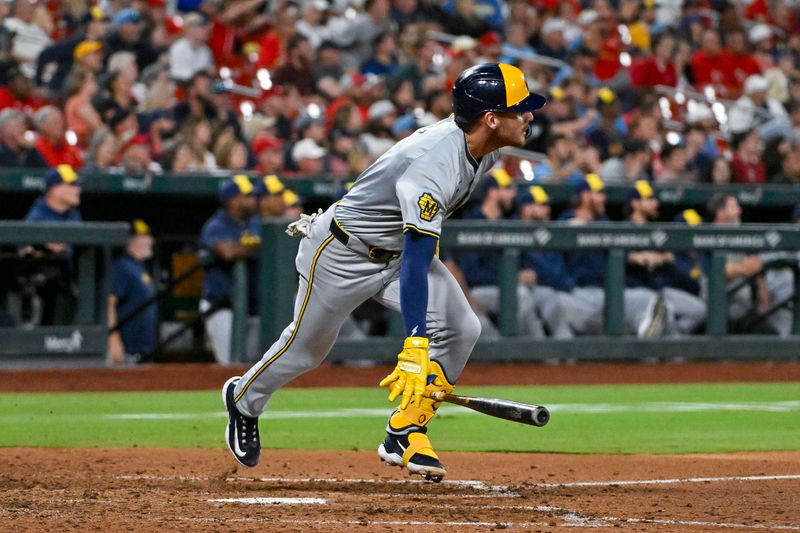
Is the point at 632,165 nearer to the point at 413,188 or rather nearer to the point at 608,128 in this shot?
the point at 608,128

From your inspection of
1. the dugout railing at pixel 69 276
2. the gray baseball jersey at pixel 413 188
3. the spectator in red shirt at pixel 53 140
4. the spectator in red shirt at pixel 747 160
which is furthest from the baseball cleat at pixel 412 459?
the spectator in red shirt at pixel 747 160

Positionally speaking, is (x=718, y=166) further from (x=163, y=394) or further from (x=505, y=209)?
(x=163, y=394)

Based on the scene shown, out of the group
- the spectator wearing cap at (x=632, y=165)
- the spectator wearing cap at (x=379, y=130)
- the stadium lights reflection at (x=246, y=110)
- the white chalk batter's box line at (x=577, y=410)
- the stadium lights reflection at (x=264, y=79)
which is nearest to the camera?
the white chalk batter's box line at (x=577, y=410)

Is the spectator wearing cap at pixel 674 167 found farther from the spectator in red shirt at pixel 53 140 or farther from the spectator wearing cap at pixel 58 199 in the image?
the spectator wearing cap at pixel 58 199

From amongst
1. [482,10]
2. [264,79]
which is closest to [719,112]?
[482,10]

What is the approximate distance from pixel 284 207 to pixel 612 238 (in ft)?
9.45

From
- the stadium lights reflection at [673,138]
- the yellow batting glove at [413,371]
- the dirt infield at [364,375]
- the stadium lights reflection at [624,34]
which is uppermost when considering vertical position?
the stadium lights reflection at [624,34]

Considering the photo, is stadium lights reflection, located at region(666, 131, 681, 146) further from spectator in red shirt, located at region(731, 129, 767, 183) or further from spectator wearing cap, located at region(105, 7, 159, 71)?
spectator wearing cap, located at region(105, 7, 159, 71)

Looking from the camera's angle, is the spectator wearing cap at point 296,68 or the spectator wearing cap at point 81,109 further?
the spectator wearing cap at point 296,68

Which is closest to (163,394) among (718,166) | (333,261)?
(333,261)

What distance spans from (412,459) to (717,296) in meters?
7.63

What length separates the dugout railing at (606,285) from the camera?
1126 centimetres

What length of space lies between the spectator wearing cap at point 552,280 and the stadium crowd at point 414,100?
2 centimetres

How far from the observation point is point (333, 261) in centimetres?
568
